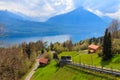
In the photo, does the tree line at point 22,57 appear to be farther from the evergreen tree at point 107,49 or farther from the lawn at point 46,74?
the evergreen tree at point 107,49

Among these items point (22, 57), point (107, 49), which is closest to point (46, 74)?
point (107, 49)

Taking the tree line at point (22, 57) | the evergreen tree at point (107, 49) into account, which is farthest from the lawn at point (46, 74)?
the evergreen tree at point (107, 49)

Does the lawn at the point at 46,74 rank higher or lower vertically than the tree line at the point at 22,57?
lower

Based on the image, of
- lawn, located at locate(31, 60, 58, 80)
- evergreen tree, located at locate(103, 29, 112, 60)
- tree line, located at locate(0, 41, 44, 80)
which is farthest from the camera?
lawn, located at locate(31, 60, 58, 80)

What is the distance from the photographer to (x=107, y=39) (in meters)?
66.5

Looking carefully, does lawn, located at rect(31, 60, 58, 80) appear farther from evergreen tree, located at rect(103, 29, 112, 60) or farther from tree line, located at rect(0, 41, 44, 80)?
evergreen tree, located at rect(103, 29, 112, 60)

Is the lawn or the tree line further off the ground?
the tree line

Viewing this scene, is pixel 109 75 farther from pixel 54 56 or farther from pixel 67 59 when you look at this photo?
pixel 54 56

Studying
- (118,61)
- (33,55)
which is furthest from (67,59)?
(33,55)

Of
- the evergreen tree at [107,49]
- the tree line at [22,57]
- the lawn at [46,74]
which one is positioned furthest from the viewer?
the lawn at [46,74]

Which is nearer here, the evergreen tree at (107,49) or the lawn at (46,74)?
the evergreen tree at (107,49)

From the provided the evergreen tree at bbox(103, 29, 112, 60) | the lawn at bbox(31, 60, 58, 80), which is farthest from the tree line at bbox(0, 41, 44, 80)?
the evergreen tree at bbox(103, 29, 112, 60)

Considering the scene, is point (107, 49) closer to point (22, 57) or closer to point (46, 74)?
point (46, 74)

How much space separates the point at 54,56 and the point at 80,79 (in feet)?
192
